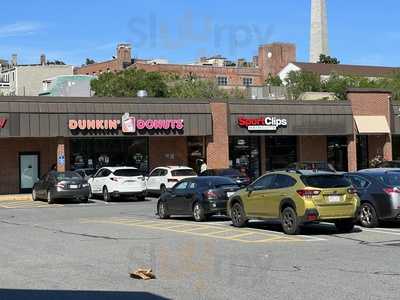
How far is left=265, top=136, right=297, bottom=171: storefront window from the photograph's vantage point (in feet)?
146

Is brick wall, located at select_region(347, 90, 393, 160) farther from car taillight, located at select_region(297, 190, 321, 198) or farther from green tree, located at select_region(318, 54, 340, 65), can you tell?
green tree, located at select_region(318, 54, 340, 65)

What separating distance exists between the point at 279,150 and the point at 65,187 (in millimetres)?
17860

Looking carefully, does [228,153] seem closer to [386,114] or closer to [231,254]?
[386,114]

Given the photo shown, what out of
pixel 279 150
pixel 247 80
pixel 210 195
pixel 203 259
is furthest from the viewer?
pixel 247 80

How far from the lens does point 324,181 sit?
16.5 m

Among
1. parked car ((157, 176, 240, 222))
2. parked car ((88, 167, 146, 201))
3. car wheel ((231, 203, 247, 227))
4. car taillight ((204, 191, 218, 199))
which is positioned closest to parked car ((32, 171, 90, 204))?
parked car ((88, 167, 146, 201))

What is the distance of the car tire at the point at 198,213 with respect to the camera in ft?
67.7

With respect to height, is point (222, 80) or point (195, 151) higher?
point (222, 80)

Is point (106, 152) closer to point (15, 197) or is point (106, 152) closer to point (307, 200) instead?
point (15, 197)

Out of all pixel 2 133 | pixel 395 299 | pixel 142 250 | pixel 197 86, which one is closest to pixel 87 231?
pixel 142 250

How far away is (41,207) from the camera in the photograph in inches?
1156

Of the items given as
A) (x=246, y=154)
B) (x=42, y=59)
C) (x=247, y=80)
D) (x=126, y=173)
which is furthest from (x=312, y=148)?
(x=42, y=59)

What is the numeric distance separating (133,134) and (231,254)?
25594 mm

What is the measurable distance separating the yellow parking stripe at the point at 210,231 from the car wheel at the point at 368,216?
114 inches
